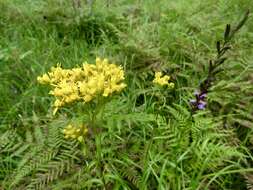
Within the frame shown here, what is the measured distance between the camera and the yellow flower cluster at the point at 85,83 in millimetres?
1635

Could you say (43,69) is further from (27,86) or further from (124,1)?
(124,1)

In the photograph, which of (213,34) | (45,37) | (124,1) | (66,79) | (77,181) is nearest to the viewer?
(66,79)

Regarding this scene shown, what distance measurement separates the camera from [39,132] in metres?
2.20

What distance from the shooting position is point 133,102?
8.27ft

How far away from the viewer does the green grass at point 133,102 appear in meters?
2.02

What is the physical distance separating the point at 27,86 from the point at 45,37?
0.59 metres

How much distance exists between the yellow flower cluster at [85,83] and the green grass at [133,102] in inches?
9.6

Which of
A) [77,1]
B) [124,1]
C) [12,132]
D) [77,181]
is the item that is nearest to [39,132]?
[12,132]

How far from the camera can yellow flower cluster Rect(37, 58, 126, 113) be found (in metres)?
1.63

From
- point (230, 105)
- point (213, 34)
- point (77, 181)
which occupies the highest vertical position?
point (213, 34)

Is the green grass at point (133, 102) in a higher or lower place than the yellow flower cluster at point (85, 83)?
lower

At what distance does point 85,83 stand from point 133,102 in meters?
0.88

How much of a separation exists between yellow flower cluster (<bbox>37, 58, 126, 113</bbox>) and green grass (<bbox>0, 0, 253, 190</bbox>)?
0.80 ft

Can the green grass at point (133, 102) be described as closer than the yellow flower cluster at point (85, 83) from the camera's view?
No
